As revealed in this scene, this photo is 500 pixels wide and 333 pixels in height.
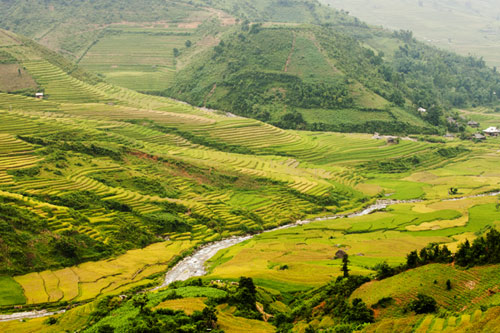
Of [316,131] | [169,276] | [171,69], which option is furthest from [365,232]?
[171,69]

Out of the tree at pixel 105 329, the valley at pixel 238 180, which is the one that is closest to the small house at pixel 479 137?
the valley at pixel 238 180

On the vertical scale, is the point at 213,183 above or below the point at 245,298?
below

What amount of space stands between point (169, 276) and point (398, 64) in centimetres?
8869

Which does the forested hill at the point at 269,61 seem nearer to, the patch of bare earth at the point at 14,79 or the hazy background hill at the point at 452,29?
the patch of bare earth at the point at 14,79

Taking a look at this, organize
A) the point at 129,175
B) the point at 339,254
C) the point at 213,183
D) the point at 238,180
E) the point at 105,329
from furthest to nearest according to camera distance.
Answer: the point at 238,180 → the point at 213,183 → the point at 129,175 → the point at 339,254 → the point at 105,329

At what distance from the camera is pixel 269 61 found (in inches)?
3752

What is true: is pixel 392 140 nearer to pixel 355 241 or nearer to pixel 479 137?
pixel 479 137

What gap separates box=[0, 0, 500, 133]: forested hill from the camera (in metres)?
86.7

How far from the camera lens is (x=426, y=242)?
44.3 meters

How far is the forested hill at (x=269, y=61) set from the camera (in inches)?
3413

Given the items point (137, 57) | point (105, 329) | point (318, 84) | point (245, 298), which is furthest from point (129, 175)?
point (137, 57)

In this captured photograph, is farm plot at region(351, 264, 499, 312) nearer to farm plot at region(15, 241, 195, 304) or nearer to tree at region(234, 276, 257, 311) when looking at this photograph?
tree at region(234, 276, 257, 311)

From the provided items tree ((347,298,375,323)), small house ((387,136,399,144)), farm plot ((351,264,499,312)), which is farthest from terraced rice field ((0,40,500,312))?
tree ((347,298,375,323))

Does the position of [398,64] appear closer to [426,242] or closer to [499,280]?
[426,242]
